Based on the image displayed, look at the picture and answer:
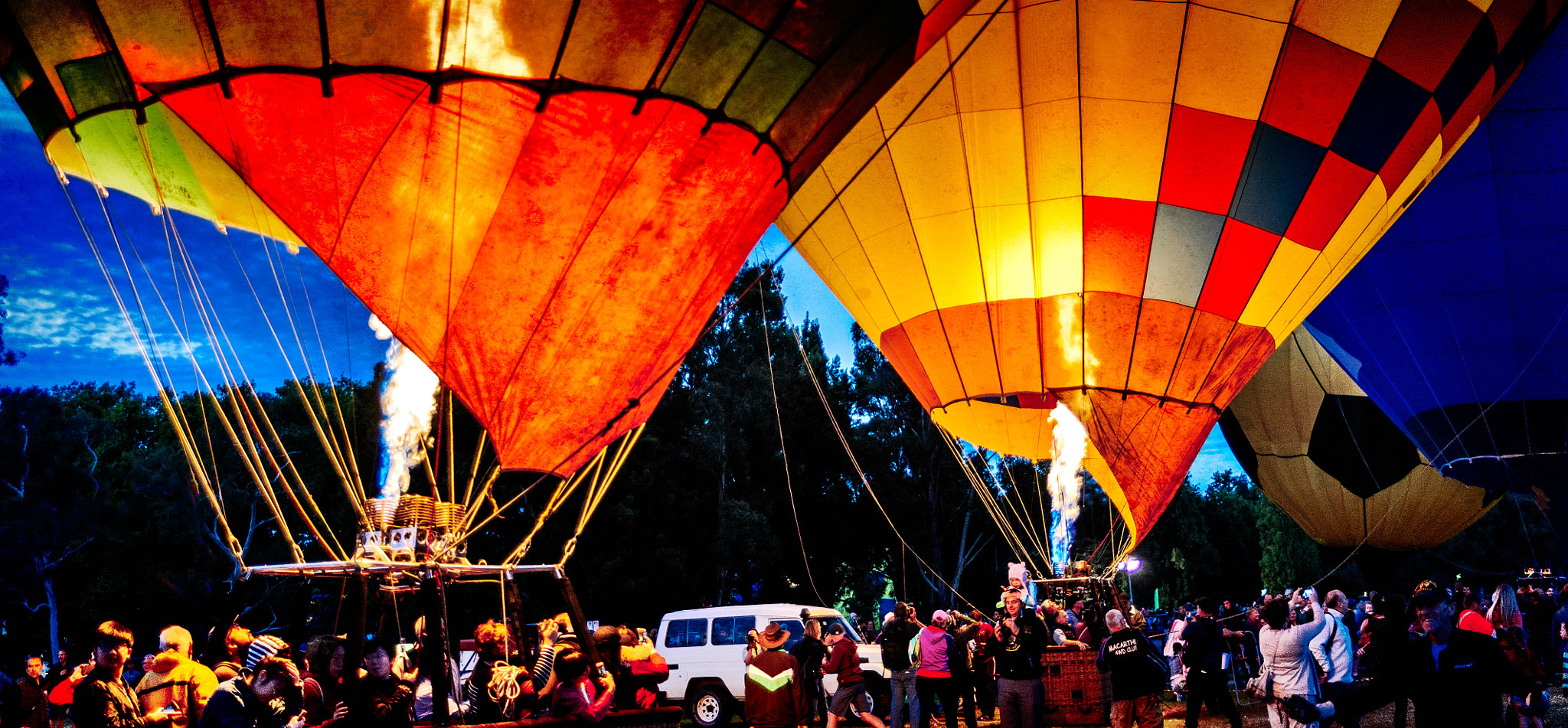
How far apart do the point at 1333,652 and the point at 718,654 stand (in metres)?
6.39

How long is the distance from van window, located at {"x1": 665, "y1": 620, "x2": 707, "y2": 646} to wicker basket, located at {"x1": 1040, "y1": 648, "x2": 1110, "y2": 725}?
→ 397cm

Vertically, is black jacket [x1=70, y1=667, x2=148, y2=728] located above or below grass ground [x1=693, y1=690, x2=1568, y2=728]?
above

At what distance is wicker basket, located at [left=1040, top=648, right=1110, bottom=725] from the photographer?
8289mm

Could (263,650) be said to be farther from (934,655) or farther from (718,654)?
(718,654)

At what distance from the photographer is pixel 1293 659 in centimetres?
567

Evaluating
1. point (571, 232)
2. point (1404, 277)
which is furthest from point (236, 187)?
point (1404, 277)

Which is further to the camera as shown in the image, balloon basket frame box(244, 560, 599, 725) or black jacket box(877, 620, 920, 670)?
black jacket box(877, 620, 920, 670)

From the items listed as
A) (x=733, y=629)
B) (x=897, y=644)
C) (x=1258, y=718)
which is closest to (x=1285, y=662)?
(x=897, y=644)

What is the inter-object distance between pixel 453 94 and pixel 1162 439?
28.7 ft

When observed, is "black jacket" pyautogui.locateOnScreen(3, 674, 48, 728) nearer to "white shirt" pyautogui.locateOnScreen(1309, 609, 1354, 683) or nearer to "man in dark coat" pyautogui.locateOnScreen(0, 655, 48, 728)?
"man in dark coat" pyautogui.locateOnScreen(0, 655, 48, 728)

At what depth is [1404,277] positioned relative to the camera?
1364 cm

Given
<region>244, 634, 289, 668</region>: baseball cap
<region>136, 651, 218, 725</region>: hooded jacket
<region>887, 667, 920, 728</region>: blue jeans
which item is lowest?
<region>887, 667, 920, 728</region>: blue jeans

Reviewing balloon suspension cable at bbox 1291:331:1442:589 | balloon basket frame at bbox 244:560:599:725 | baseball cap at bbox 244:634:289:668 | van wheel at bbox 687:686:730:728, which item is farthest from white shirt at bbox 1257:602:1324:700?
balloon suspension cable at bbox 1291:331:1442:589

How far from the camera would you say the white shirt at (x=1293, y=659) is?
18.6 ft
